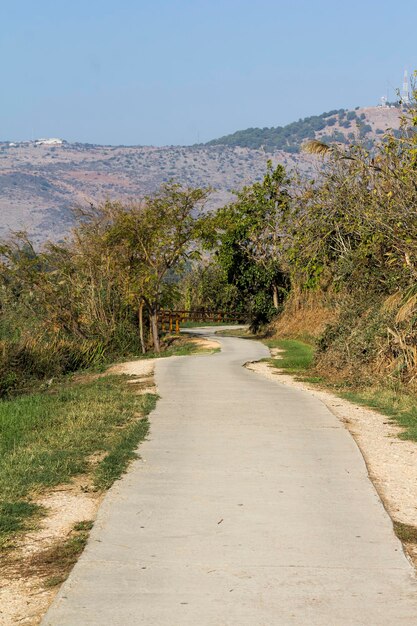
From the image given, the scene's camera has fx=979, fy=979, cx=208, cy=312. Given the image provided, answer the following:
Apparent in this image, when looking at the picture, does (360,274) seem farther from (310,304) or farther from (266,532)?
(266,532)

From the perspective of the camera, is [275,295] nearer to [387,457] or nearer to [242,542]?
[387,457]

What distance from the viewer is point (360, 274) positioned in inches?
1041

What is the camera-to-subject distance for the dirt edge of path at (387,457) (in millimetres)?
8852

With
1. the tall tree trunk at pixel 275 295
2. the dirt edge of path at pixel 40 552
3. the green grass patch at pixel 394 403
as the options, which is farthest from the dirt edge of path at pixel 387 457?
the tall tree trunk at pixel 275 295

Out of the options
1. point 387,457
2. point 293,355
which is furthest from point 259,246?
point 387,457

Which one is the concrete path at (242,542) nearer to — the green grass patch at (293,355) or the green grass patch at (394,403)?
the green grass patch at (394,403)

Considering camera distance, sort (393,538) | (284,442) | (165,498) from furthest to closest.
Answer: (284,442), (165,498), (393,538)

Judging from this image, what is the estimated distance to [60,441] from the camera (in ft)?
40.0

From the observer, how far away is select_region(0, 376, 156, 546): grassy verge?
9.18 m

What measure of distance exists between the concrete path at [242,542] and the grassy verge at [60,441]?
0.48m

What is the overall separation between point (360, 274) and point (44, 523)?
19.2m

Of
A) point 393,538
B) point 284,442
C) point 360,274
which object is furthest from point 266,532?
point 360,274

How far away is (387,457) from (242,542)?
4.61m

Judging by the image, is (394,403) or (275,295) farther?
(275,295)
